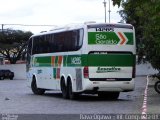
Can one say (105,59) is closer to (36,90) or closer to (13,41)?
(36,90)

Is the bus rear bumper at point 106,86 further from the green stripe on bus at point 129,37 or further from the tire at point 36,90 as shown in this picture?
the tire at point 36,90

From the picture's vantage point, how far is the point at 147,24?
3116 cm

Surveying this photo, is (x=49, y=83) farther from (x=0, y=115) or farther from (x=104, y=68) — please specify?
(x=0, y=115)

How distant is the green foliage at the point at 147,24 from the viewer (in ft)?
72.8

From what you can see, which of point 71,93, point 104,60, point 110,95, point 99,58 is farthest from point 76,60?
point 110,95

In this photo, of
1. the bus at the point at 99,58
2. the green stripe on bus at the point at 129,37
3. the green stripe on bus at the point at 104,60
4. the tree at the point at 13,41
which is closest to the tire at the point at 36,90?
the bus at the point at 99,58

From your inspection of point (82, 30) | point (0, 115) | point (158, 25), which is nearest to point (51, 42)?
point (82, 30)

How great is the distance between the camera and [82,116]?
1706cm

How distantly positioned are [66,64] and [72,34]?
1.64m

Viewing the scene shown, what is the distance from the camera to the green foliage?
22.2 metres

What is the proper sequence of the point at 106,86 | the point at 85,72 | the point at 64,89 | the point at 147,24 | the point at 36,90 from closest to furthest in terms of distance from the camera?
the point at 85,72, the point at 106,86, the point at 64,89, the point at 147,24, the point at 36,90

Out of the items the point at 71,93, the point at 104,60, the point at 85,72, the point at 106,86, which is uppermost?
the point at 104,60

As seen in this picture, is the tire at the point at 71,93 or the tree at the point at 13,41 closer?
the tire at the point at 71,93

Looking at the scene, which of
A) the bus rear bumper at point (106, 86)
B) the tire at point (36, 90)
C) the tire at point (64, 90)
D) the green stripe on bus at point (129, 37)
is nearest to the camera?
the bus rear bumper at point (106, 86)
